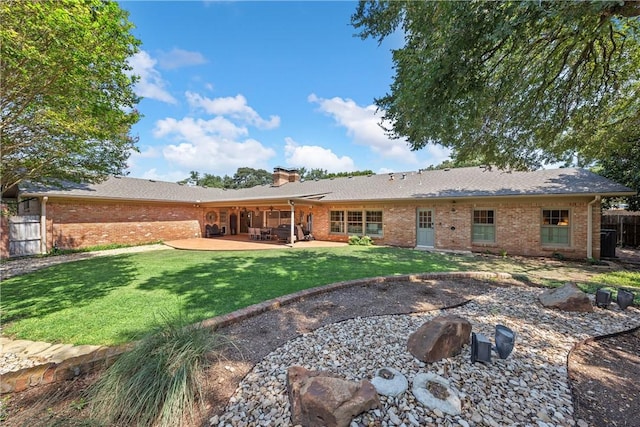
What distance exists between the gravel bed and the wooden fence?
14.2 meters

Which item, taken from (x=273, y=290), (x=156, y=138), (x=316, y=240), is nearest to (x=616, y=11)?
(x=273, y=290)

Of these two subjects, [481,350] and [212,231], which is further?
[212,231]

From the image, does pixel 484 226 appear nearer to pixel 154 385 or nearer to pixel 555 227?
pixel 555 227

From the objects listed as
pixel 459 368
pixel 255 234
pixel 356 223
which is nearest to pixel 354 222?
pixel 356 223

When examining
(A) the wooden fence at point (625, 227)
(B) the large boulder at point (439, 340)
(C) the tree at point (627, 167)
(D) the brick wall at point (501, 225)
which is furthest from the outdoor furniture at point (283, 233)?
(A) the wooden fence at point (625, 227)

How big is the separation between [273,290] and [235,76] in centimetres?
936

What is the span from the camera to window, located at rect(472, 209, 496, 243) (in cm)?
1138

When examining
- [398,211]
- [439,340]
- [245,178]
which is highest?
[245,178]

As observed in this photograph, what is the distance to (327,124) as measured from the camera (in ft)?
56.0

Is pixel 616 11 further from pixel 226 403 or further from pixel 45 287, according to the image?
pixel 45 287

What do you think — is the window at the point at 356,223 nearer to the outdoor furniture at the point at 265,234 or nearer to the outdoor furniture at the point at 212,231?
the outdoor furniture at the point at 265,234

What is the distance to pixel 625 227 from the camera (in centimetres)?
1388

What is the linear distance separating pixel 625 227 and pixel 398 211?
12312 millimetres

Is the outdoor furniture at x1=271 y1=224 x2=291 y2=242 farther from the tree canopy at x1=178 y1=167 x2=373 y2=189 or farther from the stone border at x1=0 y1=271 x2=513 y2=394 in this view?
the tree canopy at x1=178 y1=167 x2=373 y2=189
